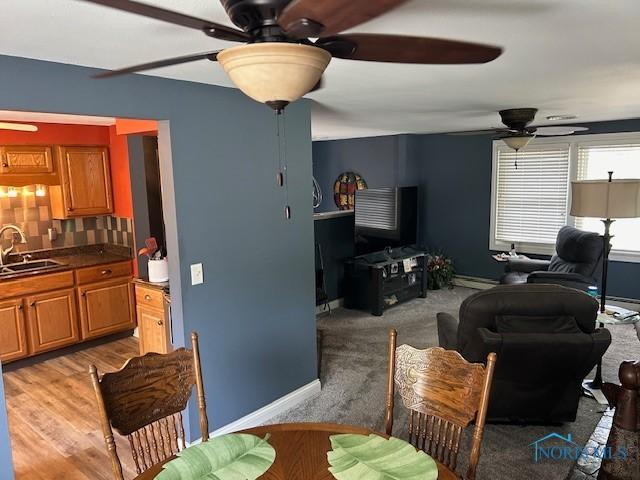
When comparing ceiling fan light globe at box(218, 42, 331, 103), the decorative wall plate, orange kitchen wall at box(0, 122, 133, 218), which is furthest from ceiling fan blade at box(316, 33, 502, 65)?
the decorative wall plate

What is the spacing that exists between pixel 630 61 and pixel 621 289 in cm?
415

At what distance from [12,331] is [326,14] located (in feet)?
14.5

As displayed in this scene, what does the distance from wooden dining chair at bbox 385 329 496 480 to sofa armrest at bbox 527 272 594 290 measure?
11.3ft

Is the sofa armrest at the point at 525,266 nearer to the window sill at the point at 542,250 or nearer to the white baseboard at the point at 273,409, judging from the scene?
the window sill at the point at 542,250

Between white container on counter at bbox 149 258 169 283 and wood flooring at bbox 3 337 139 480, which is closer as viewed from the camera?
wood flooring at bbox 3 337 139 480

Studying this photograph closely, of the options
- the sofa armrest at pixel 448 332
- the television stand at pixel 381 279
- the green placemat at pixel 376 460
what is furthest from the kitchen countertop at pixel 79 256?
the green placemat at pixel 376 460

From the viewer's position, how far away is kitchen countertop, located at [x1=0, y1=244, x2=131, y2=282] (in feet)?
14.7

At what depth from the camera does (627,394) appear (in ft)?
4.16

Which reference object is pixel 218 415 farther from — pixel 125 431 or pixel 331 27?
pixel 331 27

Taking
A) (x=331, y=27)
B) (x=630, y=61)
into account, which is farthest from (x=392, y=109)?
(x=331, y=27)

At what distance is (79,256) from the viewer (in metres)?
5.09

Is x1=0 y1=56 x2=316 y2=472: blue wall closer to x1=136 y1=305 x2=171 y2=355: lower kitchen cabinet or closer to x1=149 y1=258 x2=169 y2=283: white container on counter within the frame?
x1=136 y1=305 x2=171 y2=355: lower kitchen cabinet

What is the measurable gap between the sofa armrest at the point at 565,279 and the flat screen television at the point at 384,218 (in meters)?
1.78

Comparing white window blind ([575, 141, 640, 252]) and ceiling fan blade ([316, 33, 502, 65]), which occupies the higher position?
ceiling fan blade ([316, 33, 502, 65])
